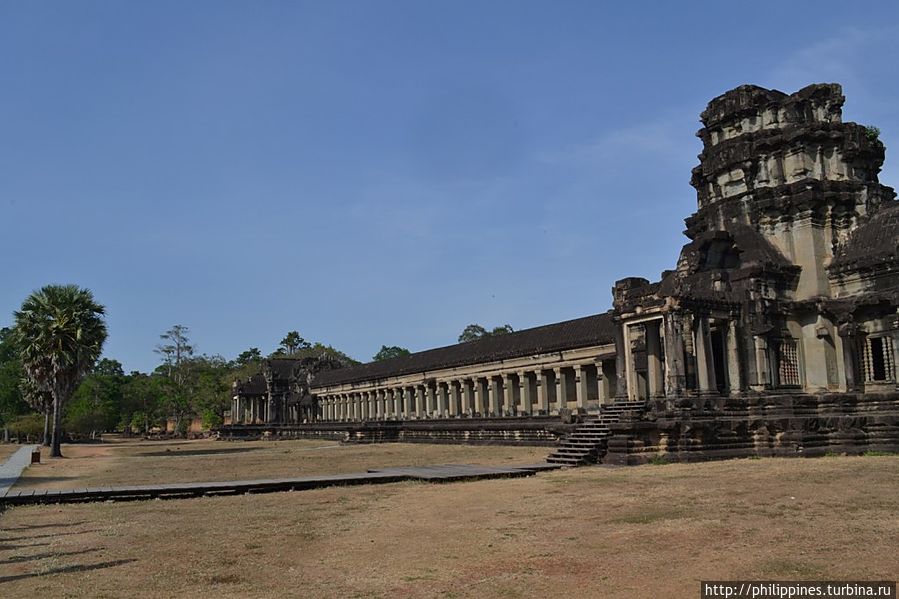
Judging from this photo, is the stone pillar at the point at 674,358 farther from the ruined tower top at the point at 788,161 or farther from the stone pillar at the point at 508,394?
the stone pillar at the point at 508,394

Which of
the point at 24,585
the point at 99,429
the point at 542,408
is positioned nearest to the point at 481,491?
the point at 24,585

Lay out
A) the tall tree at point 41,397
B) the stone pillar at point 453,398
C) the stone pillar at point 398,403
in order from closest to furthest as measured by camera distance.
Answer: the tall tree at point 41,397 → the stone pillar at point 453,398 → the stone pillar at point 398,403

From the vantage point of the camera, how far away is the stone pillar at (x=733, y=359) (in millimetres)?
23781

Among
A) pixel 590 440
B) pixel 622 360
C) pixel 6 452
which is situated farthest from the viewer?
pixel 6 452

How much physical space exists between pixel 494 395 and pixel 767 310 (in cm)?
2588

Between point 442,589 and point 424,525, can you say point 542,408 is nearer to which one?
point 424,525

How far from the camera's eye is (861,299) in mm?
23000

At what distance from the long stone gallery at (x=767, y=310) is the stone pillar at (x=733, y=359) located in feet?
0.11

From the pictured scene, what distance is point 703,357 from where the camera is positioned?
23094mm

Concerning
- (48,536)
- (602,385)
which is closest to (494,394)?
(602,385)

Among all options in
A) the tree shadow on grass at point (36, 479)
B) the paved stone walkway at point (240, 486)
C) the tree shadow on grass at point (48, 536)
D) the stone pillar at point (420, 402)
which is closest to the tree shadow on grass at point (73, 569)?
the tree shadow on grass at point (48, 536)

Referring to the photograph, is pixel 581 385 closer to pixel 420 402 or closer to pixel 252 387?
pixel 420 402

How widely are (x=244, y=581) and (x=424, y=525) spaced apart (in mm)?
3954

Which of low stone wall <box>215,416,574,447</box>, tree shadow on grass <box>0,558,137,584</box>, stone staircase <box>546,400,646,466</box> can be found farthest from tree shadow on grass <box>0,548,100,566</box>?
→ low stone wall <box>215,416,574,447</box>
